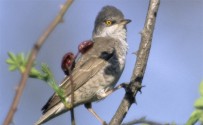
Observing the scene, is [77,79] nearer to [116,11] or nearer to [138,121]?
[116,11]

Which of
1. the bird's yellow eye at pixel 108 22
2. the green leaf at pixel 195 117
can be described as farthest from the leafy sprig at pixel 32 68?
the bird's yellow eye at pixel 108 22

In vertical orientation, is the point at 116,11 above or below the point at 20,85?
above

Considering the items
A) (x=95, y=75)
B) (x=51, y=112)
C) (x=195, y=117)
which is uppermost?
(x=95, y=75)

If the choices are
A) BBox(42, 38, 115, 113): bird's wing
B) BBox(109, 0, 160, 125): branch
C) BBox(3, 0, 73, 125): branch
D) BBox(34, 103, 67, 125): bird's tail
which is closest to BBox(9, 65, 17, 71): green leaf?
BBox(3, 0, 73, 125): branch

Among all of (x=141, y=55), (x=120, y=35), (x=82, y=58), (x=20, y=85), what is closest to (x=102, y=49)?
(x=82, y=58)

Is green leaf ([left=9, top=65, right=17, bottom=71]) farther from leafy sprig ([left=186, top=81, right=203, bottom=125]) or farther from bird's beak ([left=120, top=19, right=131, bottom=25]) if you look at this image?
bird's beak ([left=120, top=19, right=131, bottom=25])

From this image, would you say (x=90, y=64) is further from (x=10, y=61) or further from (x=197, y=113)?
(x=197, y=113)

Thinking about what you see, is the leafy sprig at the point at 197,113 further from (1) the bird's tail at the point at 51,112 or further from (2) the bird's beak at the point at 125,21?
(2) the bird's beak at the point at 125,21

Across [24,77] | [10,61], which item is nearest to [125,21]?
[10,61]

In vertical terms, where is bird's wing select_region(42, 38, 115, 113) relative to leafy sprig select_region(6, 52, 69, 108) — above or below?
above

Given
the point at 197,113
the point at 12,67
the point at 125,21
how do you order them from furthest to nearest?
the point at 125,21 → the point at 12,67 → the point at 197,113

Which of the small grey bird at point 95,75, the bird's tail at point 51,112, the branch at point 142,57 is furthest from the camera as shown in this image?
the small grey bird at point 95,75
